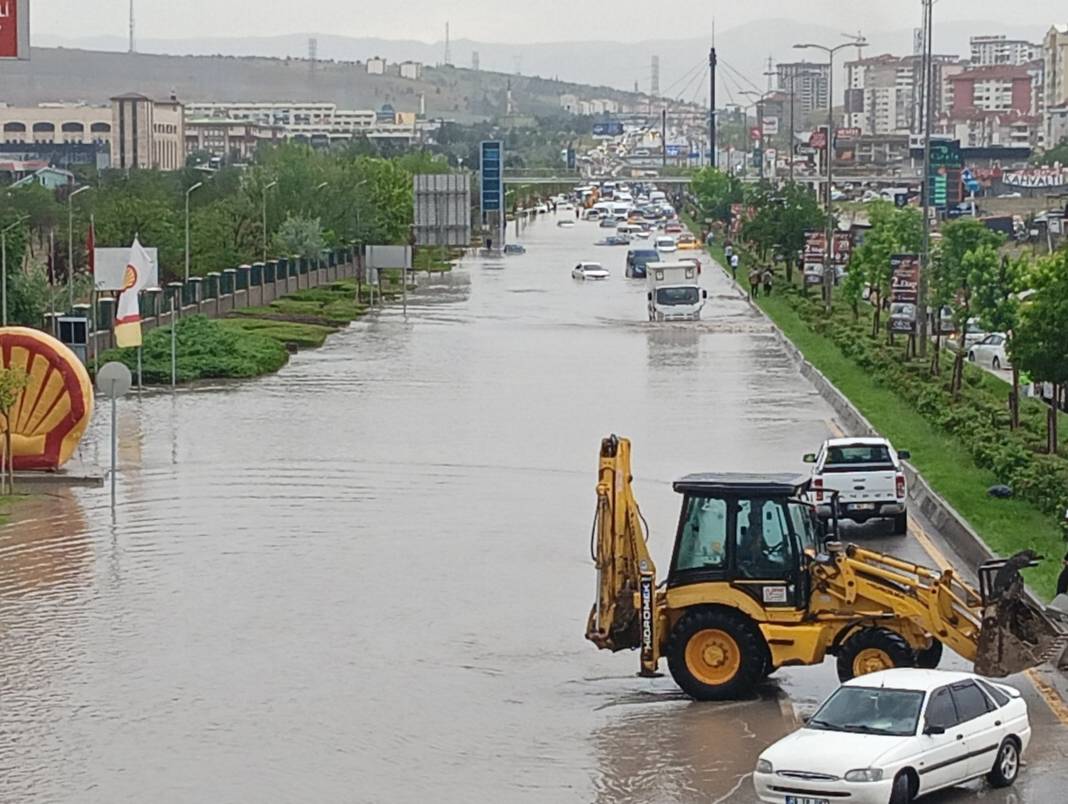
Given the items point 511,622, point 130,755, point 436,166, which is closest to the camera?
point 130,755

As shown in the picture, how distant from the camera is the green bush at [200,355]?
156 ft

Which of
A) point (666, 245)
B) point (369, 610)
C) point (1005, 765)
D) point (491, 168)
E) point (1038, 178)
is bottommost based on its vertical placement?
point (369, 610)

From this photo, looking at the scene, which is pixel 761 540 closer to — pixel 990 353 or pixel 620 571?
pixel 620 571

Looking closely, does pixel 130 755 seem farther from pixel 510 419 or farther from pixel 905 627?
pixel 510 419

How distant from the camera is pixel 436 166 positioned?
125 meters

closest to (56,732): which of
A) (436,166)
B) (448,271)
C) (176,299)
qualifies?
(176,299)

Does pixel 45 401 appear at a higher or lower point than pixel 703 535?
lower

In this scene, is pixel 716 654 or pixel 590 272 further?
pixel 590 272

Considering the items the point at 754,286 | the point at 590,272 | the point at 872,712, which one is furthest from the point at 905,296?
the point at 590,272

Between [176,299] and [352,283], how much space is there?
1084 inches

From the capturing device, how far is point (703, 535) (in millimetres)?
17219

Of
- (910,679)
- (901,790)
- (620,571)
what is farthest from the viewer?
(620,571)

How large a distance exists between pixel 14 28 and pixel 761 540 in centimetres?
2440

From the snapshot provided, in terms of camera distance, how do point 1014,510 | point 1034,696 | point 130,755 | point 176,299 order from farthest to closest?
point 176,299, point 1014,510, point 1034,696, point 130,755
